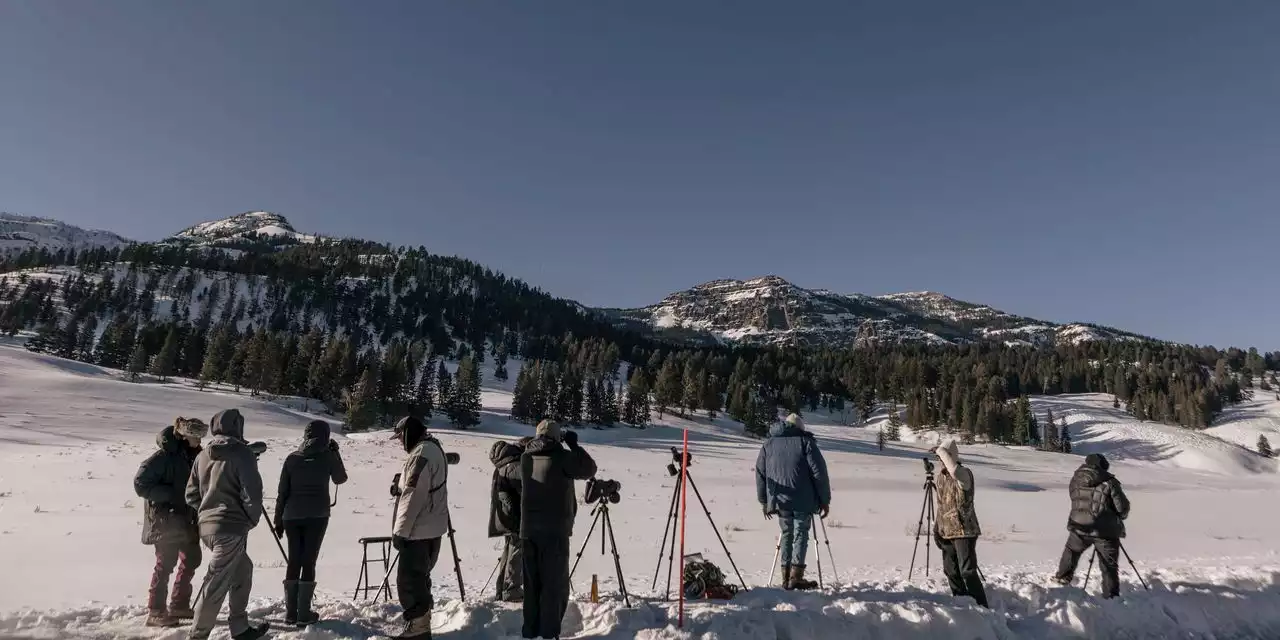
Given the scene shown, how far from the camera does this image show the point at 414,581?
5805 millimetres

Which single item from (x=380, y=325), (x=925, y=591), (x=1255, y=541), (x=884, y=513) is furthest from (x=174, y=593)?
(x=380, y=325)

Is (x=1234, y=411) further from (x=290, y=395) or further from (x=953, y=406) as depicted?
(x=290, y=395)

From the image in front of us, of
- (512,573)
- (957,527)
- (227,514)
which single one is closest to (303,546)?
(227,514)

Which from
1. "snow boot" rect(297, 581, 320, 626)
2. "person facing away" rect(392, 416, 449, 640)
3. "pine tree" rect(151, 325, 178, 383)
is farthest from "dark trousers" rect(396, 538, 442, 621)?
"pine tree" rect(151, 325, 178, 383)

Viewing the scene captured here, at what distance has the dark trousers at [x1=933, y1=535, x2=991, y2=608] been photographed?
7.77 meters

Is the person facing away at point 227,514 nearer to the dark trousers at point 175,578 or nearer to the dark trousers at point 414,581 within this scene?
the dark trousers at point 175,578

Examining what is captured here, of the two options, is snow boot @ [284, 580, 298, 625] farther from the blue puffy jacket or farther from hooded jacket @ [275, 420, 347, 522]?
the blue puffy jacket

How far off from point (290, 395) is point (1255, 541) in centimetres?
8879

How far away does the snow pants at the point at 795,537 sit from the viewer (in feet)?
26.7

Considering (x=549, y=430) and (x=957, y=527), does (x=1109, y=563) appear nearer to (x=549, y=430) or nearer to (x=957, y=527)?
(x=957, y=527)

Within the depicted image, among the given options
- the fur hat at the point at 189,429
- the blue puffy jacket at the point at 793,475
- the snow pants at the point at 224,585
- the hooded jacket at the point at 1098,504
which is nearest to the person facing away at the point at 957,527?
the blue puffy jacket at the point at 793,475

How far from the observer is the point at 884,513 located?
21.4m

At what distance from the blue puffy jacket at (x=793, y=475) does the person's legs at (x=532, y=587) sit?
3.41 metres

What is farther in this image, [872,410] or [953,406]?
[872,410]
